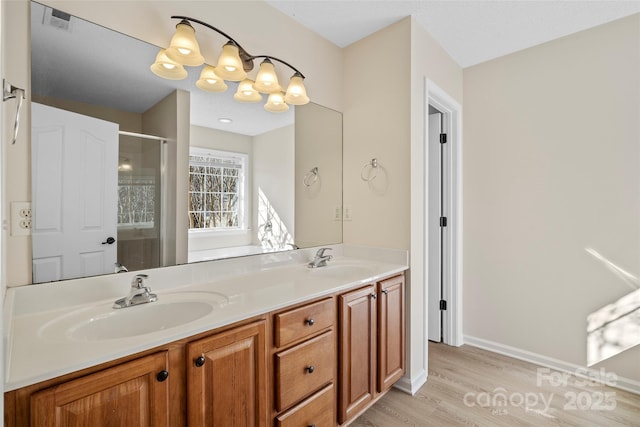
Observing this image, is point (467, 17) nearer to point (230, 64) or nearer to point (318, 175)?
point (318, 175)

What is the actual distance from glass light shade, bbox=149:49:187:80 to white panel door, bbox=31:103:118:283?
349 millimetres

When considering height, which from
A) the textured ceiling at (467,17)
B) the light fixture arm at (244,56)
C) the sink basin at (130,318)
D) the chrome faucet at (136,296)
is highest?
the textured ceiling at (467,17)

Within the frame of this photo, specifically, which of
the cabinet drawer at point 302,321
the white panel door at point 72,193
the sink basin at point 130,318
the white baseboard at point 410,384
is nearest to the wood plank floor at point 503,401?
the white baseboard at point 410,384

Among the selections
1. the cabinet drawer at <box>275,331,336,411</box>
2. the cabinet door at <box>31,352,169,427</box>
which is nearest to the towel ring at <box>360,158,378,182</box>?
the cabinet drawer at <box>275,331,336,411</box>

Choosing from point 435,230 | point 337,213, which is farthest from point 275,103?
point 435,230

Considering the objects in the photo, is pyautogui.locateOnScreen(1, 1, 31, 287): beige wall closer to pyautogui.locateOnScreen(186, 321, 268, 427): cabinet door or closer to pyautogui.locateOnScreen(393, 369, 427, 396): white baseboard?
pyautogui.locateOnScreen(186, 321, 268, 427): cabinet door

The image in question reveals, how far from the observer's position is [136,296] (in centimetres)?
121

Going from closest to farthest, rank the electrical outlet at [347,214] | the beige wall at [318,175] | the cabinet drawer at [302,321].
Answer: the cabinet drawer at [302,321] → the beige wall at [318,175] → the electrical outlet at [347,214]

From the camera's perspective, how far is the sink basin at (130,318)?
3.35ft

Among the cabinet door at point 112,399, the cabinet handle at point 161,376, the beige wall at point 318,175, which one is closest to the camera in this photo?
the cabinet door at point 112,399

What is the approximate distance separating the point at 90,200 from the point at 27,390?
30.3 inches

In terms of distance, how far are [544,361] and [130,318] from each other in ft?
9.42

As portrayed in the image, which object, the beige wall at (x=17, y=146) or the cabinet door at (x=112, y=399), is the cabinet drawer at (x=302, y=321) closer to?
the cabinet door at (x=112, y=399)

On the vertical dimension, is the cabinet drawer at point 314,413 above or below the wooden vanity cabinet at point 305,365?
below
